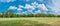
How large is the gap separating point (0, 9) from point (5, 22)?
0.86ft

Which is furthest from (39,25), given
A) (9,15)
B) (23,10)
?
(9,15)

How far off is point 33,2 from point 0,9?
631 millimetres

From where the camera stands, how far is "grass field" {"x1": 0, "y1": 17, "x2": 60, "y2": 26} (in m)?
2.84

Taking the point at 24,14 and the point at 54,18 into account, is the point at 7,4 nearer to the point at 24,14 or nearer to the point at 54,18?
the point at 24,14

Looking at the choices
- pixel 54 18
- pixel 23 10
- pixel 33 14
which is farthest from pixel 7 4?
pixel 54 18

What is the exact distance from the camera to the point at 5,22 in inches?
Result: 113

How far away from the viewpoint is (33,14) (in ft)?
9.53

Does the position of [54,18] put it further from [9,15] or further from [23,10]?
[9,15]

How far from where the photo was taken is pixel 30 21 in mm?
2879

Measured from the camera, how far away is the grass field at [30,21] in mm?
2840

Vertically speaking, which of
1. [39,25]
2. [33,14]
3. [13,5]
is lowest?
[39,25]

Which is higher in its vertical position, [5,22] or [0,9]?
[0,9]

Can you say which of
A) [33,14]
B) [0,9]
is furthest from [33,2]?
[0,9]

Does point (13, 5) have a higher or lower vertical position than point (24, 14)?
higher
